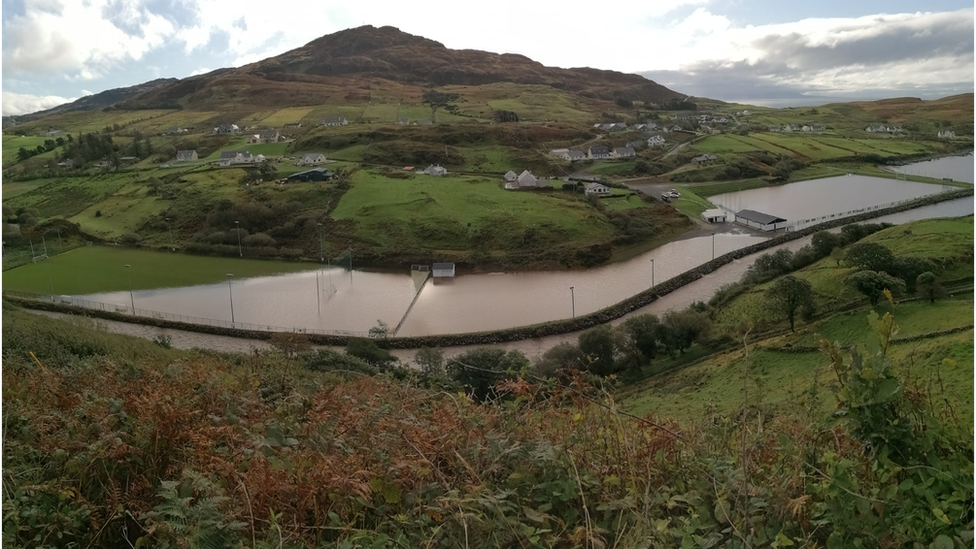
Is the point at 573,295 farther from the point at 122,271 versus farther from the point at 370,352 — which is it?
the point at 122,271

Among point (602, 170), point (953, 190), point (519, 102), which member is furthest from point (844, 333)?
point (519, 102)

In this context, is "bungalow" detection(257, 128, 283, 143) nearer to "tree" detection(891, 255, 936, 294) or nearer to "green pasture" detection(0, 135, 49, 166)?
"green pasture" detection(0, 135, 49, 166)

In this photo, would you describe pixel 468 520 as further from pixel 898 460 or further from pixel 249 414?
pixel 249 414

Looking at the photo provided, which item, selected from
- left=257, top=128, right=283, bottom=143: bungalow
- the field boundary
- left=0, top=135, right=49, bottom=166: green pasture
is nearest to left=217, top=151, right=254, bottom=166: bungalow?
left=257, top=128, right=283, bottom=143: bungalow

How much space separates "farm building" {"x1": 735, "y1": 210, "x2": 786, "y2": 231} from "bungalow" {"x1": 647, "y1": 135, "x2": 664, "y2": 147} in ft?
59.4

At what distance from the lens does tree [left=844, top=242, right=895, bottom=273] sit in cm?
1066

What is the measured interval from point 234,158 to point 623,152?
25978 millimetres

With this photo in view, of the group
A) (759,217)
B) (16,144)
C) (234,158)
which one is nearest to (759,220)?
(759,217)

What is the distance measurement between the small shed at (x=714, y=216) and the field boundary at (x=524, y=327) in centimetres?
354

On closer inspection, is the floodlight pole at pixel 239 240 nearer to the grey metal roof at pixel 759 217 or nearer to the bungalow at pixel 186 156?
the bungalow at pixel 186 156

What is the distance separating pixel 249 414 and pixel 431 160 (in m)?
33.4

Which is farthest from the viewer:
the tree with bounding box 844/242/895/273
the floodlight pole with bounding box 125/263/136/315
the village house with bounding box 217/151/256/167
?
the village house with bounding box 217/151/256/167

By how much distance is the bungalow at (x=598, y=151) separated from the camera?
124 feet

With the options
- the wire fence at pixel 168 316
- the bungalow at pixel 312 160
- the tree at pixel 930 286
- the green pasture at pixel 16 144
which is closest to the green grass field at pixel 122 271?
the wire fence at pixel 168 316
